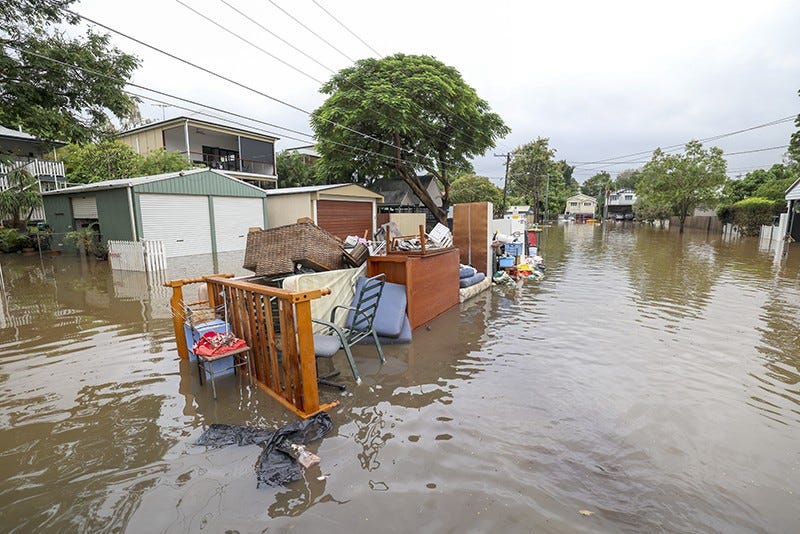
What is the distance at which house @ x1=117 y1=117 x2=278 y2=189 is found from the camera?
2173 centimetres

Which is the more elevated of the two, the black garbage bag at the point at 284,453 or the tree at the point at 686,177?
the tree at the point at 686,177

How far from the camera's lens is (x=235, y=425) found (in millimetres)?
3041

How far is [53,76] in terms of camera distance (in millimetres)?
10141

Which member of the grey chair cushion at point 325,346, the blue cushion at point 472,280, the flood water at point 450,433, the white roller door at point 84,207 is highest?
the white roller door at point 84,207

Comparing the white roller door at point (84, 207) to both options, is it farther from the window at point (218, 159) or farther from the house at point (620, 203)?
the house at point (620, 203)

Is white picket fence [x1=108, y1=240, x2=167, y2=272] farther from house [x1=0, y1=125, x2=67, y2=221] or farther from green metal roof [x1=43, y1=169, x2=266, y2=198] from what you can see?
house [x1=0, y1=125, x2=67, y2=221]

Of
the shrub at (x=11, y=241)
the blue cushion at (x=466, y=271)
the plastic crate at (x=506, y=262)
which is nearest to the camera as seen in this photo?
the blue cushion at (x=466, y=271)

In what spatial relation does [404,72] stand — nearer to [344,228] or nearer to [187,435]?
[344,228]

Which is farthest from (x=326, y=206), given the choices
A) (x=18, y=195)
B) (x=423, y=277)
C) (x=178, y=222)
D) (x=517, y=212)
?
(x=423, y=277)

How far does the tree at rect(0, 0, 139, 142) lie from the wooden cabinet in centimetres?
881

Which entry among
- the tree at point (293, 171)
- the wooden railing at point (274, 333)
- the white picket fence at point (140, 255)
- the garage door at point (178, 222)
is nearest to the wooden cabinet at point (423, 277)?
the wooden railing at point (274, 333)

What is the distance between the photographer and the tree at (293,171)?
28609mm

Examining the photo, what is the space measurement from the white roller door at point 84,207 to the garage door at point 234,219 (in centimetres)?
408

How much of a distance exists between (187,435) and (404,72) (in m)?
17.5
